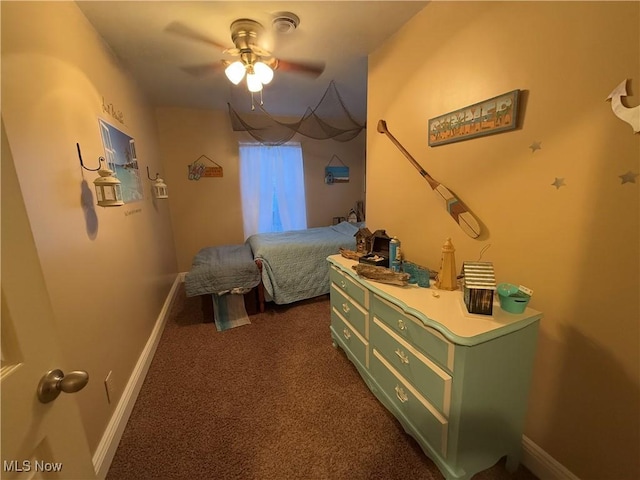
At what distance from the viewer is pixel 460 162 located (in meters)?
1.51

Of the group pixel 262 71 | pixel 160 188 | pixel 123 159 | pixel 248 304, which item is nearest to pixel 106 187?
pixel 123 159

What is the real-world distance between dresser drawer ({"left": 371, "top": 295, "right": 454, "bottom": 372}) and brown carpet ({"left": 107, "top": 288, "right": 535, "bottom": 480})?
647 mm

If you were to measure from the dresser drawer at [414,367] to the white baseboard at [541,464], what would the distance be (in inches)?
24.0

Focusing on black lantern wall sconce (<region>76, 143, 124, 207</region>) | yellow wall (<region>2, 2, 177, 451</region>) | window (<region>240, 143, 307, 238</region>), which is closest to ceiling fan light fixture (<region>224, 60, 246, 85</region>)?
yellow wall (<region>2, 2, 177, 451</region>)

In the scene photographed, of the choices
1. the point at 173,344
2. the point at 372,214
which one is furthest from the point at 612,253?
the point at 173,344

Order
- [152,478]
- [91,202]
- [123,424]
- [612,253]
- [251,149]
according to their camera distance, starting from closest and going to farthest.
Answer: [612,253], [152,478], [91,202], [123,424], [251,149]

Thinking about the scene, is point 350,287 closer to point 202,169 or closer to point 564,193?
point 564,193

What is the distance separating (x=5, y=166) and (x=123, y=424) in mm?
1665

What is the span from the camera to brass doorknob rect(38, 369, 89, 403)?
60cm

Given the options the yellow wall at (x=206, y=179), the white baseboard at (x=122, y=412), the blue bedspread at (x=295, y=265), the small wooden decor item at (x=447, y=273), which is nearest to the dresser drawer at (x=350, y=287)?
the small wooden decor item at (x=447, y=273)

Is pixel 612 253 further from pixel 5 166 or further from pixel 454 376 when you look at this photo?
pixel 5 166

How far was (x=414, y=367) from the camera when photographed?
4.20 feet

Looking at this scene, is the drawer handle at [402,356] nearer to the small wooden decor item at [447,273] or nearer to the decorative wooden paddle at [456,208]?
the small wooden decor item at [447,273]

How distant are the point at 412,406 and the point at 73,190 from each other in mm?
1942
